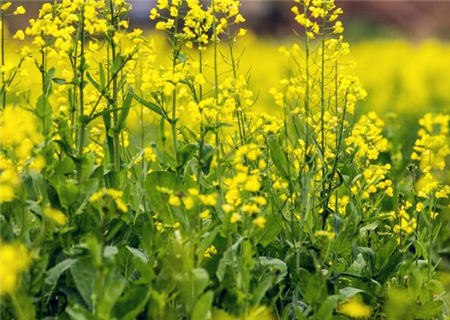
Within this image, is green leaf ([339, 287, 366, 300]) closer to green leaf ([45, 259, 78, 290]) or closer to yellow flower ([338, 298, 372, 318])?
yellow flower ([338, 298, 372, 318])

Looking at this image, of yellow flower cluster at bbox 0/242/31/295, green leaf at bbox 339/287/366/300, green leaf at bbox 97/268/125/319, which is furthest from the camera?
green leaf at bbox 339/287/366/300

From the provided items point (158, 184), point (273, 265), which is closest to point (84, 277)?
point (158, 184)

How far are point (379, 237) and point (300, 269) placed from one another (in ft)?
2.76

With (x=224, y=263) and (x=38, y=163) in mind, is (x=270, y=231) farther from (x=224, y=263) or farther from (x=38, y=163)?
(x=38, y=163)

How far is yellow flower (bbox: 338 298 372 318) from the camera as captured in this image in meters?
3.03

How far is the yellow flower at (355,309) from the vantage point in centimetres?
303

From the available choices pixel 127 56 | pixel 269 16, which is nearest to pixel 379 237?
pixel 127 56

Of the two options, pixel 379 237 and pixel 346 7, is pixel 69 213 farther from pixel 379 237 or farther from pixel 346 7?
pixel 346 7

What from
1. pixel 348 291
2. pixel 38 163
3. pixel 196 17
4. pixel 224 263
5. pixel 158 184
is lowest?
pixel 348 291

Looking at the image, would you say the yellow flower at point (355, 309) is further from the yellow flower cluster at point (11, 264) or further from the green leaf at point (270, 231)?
the yellow flower cluster at point (11, 264)

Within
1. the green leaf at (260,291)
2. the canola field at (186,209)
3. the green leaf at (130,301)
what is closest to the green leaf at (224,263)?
the canola field at (186,209)

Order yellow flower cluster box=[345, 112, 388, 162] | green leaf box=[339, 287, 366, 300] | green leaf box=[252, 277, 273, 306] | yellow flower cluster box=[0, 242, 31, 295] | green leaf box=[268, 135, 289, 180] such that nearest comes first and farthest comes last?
yellow flower cluster box=[0, 242, 31, 295] < green leaf box=[252, 277, 273, 306] < green leaf box=[339, 287, 366, 300] < green leaf box=[268, 135, 289, 180] < yellow flower cluster box=[345, 112, 388, 162]

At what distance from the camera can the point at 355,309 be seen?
3.04 metres

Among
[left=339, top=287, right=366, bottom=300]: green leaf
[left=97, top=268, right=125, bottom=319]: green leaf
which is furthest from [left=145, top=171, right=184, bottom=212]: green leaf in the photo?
[left=339, top=287, right=366, bottom=300]: green leaf
